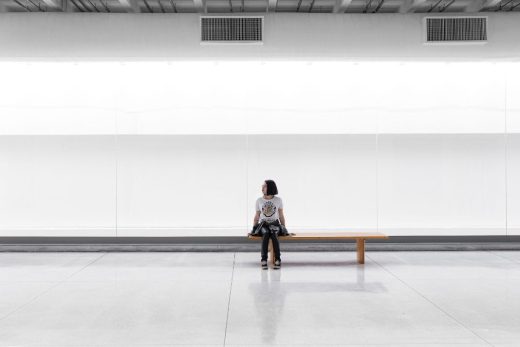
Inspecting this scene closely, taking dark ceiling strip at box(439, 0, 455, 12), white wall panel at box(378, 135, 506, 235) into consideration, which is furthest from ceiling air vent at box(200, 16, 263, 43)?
dark ceiling strip at box(439, 0, 455, 12)

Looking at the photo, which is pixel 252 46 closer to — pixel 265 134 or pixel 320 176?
pixel 265 134

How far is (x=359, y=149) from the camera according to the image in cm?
1034

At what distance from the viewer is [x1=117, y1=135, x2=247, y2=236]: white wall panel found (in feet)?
33.6

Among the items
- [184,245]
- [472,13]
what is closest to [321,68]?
[472,13]

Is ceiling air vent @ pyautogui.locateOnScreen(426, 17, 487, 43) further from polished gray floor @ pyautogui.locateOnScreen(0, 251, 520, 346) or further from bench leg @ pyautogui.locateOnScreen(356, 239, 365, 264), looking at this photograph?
bench leg @ pyautogui.locateOnScreen(356, 239, 365, 264)

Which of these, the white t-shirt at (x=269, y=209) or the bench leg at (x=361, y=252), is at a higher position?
the white t-shirt at (x=269, y=209)

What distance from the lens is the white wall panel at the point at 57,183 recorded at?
401 inches

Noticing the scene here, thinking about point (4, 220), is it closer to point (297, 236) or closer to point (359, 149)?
→ point (297, 236)

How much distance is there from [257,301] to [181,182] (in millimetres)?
4906

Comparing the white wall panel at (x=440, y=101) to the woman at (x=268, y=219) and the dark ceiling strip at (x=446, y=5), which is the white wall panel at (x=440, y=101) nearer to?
the dark ceiling strip at (x=446, y=5)

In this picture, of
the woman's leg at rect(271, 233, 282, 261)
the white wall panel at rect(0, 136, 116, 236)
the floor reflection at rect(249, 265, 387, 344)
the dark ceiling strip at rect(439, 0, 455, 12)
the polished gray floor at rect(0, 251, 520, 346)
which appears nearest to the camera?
the polished gray floor at rect(0, 251, 520, 346)

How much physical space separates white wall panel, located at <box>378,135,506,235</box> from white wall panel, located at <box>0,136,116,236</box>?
5716 millimetres

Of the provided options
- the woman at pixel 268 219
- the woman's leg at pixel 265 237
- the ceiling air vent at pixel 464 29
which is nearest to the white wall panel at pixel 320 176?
the woman at pixel 268 219

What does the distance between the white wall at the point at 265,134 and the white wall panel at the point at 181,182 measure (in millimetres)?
22
